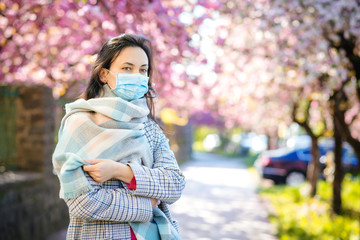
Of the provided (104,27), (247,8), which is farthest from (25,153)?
(247,8)

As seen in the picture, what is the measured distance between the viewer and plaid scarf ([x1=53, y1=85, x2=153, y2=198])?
83.5 inches

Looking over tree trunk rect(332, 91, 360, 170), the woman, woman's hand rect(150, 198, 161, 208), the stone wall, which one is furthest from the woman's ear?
tree trunk rect(332, 91, 360, 170)

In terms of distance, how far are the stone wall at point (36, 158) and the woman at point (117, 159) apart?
15.0ft

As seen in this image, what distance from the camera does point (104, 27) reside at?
6.61m

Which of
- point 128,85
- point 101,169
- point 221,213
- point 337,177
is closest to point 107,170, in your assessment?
point 101,169

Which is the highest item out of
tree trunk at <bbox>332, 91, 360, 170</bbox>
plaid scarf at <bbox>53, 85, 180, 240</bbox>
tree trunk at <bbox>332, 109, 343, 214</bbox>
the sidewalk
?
Answer: plaid scarf at <bbox>53, 85, 180, 240</bbox>

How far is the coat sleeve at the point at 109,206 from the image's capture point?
2006 mm

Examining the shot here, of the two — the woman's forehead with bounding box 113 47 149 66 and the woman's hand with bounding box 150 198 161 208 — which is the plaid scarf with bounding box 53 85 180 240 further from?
the woman's forehead with bounding box 113 47 149 66

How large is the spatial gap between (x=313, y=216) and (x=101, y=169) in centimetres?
702

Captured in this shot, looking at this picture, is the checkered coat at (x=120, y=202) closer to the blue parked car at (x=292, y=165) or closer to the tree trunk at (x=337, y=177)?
the tree trunk at (x=337, y=177)

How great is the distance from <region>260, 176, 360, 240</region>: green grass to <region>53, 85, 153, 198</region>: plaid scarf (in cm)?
485

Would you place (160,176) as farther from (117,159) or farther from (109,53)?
→ (109,53)

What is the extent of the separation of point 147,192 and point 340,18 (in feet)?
14.2

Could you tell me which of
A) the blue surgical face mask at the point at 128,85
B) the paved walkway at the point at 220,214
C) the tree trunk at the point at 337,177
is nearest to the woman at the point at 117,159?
the blue surgical face mask at the point at 128,85
